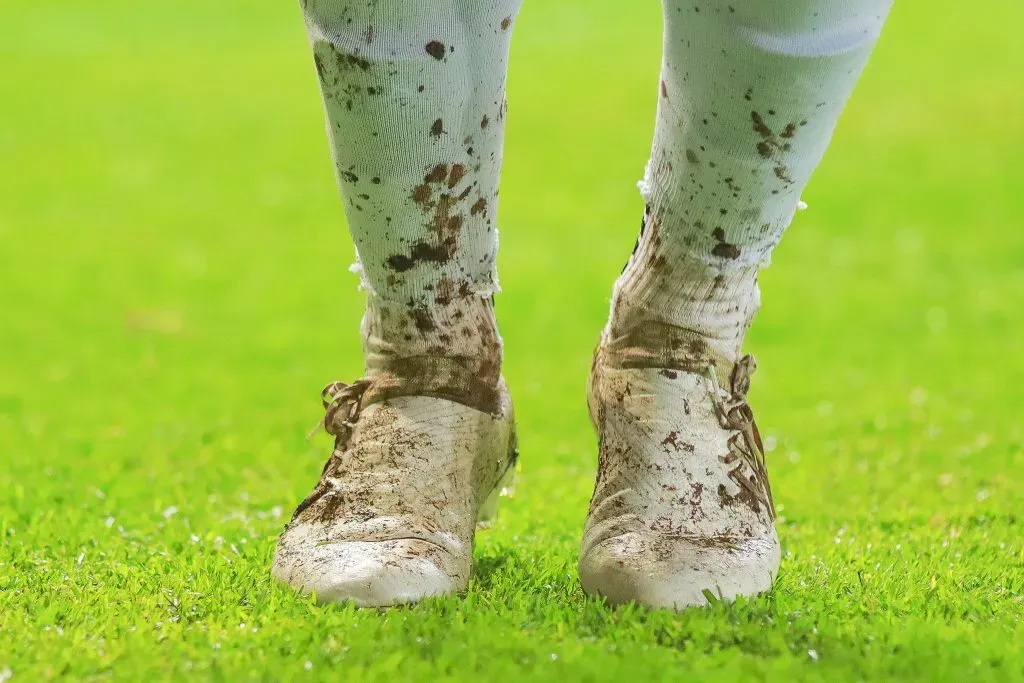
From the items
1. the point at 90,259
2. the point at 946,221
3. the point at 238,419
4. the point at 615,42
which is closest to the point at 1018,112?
the point at 946,221

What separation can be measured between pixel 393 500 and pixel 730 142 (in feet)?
2.29

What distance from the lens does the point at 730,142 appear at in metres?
1.74

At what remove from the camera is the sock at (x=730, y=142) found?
1649 millimetres

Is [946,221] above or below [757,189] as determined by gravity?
above

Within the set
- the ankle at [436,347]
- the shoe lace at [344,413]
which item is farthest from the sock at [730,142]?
the shoe lace at [344,413]

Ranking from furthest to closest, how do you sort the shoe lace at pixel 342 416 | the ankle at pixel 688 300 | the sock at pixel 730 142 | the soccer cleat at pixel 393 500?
the shoe lace at pixel 342 416 → the ankle at pixel 688 300 → the soccer cleat at pixel 393 500 → the sock at pixel 730 142

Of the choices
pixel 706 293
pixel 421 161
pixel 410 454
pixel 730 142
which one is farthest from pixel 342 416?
pixel 730 142

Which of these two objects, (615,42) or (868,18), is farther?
(615,42)

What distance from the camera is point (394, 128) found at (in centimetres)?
173

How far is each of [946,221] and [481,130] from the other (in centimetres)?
593

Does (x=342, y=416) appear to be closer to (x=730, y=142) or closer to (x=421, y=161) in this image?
(x=421, y=161)

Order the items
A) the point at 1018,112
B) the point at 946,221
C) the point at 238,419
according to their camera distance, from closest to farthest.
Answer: the point at 238,419, the point at 946,221, the point at 1018,112

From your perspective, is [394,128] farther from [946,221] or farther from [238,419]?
[946,221]

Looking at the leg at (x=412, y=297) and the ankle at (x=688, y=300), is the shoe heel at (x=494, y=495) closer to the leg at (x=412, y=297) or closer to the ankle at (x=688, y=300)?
the leg at (x=412, y=297)
